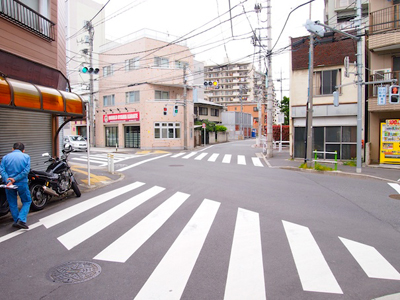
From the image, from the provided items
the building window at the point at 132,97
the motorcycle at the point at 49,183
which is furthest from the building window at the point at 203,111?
the motorcycle at the point at 49,183

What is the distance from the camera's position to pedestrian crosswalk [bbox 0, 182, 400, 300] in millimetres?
3613

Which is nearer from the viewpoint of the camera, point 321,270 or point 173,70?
point 321,270

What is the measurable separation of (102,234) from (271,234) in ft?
10.6

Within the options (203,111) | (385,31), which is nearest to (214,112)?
(203,111)

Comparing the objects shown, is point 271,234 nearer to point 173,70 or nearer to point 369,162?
point 369,162

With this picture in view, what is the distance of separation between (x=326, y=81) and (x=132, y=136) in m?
21.7

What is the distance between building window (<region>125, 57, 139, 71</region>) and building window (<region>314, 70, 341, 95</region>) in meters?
19.1

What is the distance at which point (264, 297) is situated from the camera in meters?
3.35

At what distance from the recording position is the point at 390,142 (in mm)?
16094

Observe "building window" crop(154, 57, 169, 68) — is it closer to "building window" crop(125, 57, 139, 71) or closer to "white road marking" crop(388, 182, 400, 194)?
"building window" crop(125, 57, 139, 71)

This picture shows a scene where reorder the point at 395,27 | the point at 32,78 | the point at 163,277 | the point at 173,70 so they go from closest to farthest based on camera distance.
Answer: the point at 163,277, the point at 32,78, the point at 395,27, the point at 173,70

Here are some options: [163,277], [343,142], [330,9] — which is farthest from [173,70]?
[163,277]

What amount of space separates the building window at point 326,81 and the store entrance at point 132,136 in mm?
19971

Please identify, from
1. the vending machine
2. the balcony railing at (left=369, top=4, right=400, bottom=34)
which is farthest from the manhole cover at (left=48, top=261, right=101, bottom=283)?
the balcony railing at (left=369, top=4, right=400, bottom=34)
